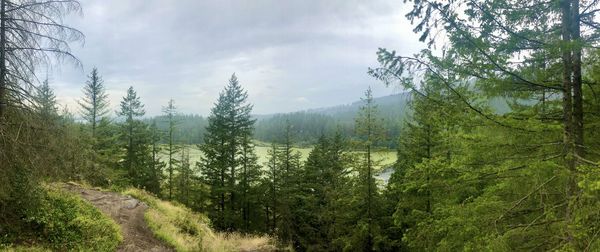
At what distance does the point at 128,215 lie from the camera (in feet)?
39.8

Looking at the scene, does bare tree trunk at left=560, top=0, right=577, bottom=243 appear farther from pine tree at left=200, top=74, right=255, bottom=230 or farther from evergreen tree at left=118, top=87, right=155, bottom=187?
evergreen tree at left=118, top=87, right=155, bottom=187

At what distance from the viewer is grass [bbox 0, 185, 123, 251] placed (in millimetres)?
8492

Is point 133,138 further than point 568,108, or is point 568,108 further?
point 133,138

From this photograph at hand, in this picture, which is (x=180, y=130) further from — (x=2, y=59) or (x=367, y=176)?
(x=2, y=59)

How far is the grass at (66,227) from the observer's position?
27.9 ft

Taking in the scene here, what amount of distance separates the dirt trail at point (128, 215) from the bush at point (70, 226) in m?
0.49

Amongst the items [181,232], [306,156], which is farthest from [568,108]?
[306,156]

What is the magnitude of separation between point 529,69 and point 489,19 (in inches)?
39.0

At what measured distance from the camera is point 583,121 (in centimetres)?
545

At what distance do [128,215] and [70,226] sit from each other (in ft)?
9.62

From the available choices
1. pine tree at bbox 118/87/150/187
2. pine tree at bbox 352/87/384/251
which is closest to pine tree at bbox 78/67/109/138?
pine tree at bbox 118/87/150/187

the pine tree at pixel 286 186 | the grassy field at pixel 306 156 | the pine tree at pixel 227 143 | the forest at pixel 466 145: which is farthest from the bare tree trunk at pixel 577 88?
the pine tree at pixel 227 143

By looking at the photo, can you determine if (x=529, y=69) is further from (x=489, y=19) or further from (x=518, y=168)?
(x=518, y=168)

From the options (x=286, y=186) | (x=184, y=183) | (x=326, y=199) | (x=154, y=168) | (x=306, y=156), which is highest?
(x=154, y=168)
